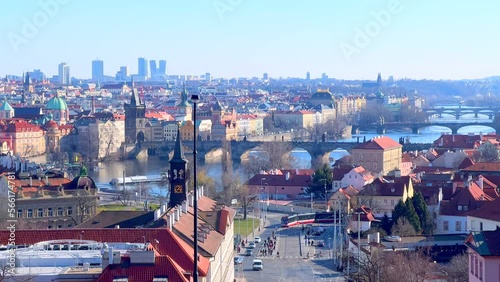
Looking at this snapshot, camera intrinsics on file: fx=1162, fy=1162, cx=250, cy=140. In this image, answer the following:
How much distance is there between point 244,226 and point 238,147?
2938cm

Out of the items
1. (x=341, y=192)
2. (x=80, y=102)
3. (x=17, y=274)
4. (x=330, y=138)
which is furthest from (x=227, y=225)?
(x=80, y=102)

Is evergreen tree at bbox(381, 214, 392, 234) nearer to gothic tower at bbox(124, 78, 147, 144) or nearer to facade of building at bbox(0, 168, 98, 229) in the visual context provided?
facade of building at bbox(0, 168, 98, 229)

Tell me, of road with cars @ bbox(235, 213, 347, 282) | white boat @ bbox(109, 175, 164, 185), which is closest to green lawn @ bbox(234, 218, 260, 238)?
road with cars @ bbox(235, 213, 347, 282)

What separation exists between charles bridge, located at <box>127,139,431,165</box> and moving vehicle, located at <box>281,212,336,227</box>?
845 inches

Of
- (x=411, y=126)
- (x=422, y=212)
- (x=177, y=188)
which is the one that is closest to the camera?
(x=177, y=188)

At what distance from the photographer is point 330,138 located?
222 ft

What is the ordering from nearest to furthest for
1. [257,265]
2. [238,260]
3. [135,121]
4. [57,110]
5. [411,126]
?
[257,265]
[238,260]
[135,121]
[57,110]
[411,126]

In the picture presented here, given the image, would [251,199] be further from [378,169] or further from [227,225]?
[227,225]

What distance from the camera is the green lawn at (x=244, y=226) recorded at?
84.5 feet

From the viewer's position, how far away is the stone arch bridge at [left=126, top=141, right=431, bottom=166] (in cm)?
5233

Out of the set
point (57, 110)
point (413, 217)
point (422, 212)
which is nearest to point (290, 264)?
point (413, 217)

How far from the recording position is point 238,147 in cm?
5625

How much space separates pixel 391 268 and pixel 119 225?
404 centimetres

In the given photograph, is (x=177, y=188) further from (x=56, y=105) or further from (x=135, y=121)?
(x=56, y=105)
